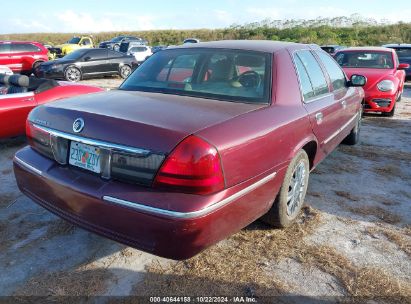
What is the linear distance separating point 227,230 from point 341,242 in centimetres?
125

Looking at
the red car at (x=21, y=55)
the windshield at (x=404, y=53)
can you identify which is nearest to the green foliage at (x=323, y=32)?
the windshield at (x=404, y=53)

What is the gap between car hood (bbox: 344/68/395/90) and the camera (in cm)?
789

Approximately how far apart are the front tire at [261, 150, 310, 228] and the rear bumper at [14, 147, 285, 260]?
0.35 metres

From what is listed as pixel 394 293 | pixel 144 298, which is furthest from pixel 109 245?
pixel 394 293

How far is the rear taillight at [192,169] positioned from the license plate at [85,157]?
1.46 feet

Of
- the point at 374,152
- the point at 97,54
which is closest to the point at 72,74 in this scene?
the point at 97,54

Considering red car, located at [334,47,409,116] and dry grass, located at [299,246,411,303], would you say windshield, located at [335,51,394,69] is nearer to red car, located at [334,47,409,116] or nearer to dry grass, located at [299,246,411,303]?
Answer: red car, located at [334,47,409,116]

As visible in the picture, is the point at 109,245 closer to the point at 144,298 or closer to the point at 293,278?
the point at 144,298

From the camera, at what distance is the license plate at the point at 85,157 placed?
241 centimetres

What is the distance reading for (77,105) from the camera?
2709mm

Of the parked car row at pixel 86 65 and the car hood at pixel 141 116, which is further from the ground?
the car hood at pixel 141 116

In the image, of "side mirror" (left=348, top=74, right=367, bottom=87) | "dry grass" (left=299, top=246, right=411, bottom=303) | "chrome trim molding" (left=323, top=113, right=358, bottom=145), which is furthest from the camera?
"side mirror" (left=348, top=74, right=367, bottom=87)

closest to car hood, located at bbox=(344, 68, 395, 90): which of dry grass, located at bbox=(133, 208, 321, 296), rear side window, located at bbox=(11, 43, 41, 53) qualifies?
dry grass, located at bbox=(133, 208, 321, 296)

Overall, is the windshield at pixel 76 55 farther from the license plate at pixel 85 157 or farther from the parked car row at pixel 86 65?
the license plate at pixel 85 157
